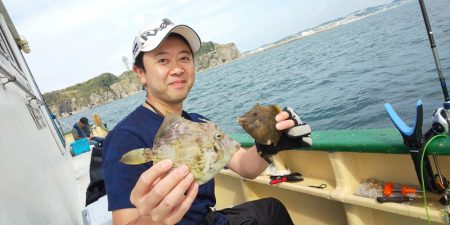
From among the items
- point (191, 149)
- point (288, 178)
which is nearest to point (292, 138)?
point (191, 149)

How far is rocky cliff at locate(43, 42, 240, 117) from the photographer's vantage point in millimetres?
149500

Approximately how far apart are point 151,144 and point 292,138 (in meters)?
1.06

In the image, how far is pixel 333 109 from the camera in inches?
516

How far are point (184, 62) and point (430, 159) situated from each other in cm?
226

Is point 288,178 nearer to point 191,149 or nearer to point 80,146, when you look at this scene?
point 191,149

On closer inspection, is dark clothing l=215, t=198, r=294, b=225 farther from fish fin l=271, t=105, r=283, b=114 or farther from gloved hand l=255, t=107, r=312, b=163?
fish fin l=271, t=105, r=283, b=114

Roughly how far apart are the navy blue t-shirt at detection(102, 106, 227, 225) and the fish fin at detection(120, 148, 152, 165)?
485mm

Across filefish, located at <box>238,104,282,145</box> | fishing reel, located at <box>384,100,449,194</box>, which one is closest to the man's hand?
filefish, located at <box>238,104,282,145</box>

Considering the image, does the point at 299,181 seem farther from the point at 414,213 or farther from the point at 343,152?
the point at 414,213

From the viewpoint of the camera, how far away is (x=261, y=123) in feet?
8.12

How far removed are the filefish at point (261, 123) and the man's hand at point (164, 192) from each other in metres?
0.84

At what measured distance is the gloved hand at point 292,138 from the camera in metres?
2.44

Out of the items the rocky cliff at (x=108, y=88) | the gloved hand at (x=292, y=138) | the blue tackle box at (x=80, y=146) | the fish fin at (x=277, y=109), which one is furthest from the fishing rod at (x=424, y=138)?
the rocky cliff at (x=108, y=88)

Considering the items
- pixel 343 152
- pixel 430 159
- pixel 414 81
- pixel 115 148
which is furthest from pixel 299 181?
pixel 414 81
